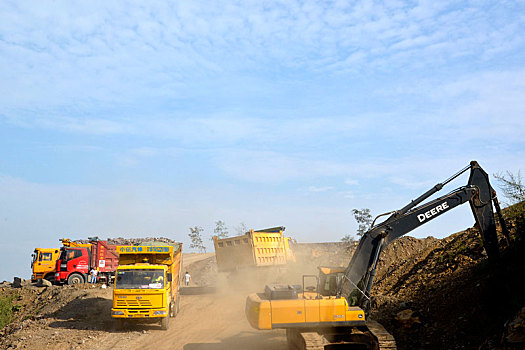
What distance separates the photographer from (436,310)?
50.5ft

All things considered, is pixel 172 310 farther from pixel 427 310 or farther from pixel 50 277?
pixel 50 277

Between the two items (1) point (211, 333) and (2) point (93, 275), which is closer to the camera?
(1) point (211, 333)

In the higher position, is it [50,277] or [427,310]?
[50,277]

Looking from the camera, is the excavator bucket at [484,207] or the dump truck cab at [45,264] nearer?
the excavator bucket at [484,207]

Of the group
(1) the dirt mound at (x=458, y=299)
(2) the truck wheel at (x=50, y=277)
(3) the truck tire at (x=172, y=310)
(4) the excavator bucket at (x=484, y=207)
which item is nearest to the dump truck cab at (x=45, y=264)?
(2) the truck wheel at (x=50, y=277)

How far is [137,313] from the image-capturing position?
19922 mm

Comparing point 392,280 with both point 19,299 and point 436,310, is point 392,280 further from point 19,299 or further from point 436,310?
point 19,299

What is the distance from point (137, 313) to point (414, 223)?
39.6 ft

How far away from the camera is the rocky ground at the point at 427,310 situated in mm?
13602

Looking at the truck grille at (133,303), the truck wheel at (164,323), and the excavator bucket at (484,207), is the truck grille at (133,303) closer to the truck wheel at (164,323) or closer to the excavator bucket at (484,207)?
the truck wheel at (164,323)

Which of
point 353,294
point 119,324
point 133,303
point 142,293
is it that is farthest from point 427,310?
point 119,324

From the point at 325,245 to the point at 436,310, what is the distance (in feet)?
180

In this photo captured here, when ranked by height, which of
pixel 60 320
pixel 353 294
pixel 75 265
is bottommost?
pixel 60 320

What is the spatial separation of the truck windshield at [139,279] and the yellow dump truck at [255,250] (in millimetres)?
10025
